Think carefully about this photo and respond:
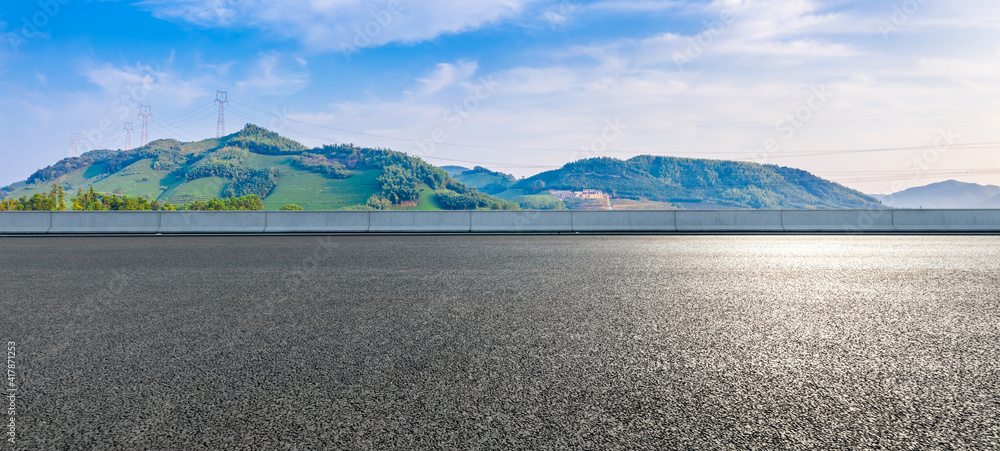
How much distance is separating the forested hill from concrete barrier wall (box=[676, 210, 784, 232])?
133572 millimetres

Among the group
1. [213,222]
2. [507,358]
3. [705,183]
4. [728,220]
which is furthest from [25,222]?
[705,183]

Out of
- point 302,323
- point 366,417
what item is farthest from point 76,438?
point 302,323

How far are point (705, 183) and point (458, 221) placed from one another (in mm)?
154238

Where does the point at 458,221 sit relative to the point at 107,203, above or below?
below

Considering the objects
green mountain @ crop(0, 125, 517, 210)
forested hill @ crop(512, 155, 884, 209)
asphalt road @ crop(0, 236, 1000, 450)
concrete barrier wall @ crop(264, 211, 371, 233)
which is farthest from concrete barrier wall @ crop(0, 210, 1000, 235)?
forested hill @ crop(512, 155, 884, 209)

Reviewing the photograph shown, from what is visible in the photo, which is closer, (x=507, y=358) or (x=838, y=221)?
(x=507, y=358)

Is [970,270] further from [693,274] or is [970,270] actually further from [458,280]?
[458,280]

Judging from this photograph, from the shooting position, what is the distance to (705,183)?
16250 cm

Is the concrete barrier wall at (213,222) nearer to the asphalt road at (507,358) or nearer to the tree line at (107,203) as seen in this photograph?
the asphalt road at (507,358)

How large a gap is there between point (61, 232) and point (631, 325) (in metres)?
21.0

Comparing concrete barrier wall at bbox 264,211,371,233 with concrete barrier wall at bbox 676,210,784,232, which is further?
concrete barrier wall at bbox 264,211,371,233

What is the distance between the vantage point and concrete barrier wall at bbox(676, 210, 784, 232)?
1955 cm

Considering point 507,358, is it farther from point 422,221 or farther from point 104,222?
point 104,222

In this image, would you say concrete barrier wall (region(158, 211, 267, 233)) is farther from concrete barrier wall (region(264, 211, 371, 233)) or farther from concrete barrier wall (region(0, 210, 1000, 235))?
concrete barrier wall (region(264, 211, 371, 233))
